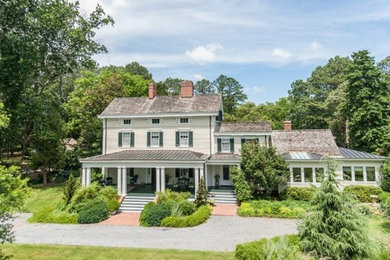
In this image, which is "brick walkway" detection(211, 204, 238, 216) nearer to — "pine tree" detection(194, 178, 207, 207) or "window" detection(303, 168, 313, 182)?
"pine tree" detection(194, 178, 207, 207)

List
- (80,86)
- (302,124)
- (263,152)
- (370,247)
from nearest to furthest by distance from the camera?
1. (370,247)
2. (263,152)
3. (80,86)
4. (302,124)

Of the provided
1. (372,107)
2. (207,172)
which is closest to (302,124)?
(372,107)

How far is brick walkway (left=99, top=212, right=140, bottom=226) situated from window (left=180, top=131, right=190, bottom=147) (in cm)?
848

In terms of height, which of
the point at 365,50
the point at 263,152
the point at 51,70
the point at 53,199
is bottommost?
the point at 53,199

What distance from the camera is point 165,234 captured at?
1518 centimetres

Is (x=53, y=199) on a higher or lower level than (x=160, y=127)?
lower

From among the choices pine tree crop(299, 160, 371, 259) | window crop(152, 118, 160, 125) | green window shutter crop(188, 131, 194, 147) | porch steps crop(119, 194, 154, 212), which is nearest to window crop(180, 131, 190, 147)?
green window shutter crop(188, 131, 194, 147)

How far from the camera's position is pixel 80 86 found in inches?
1654

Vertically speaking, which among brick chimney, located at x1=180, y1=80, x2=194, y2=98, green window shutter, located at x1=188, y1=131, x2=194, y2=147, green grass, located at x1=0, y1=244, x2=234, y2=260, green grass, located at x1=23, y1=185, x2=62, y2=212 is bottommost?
green grass, located at x1=0, y1=244, x2=234, y2=260

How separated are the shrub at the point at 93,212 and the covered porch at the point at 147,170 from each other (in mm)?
3706

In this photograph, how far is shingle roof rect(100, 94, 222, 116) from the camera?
26.5 meters

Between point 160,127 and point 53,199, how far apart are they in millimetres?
11734

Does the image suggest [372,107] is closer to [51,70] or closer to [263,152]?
[263,152]

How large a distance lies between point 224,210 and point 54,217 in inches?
475
